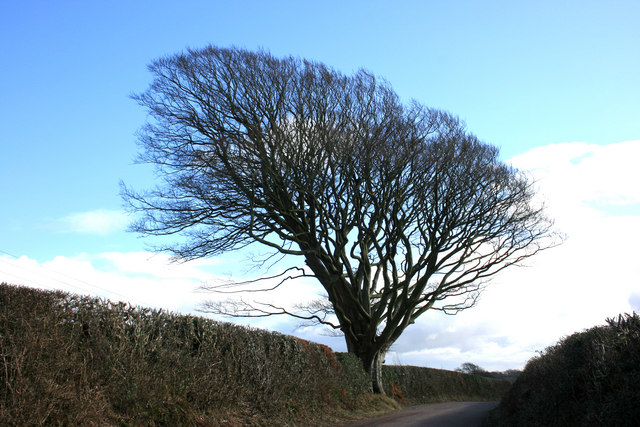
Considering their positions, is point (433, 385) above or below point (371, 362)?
below

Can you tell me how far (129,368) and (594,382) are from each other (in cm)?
622

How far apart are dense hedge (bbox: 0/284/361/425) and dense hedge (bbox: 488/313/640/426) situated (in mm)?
5131

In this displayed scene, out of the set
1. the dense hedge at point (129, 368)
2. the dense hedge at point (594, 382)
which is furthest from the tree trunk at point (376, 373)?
the dense hedge at point (594, 382)

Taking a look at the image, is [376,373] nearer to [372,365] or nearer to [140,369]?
[372,365]

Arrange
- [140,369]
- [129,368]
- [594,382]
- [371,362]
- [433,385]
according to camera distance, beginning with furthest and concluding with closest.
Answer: [433,385]
[371,362]
[140,369]
[129,368]
[594,382]

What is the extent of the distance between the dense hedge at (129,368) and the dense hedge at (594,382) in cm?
513

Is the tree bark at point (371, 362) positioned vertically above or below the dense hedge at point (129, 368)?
above

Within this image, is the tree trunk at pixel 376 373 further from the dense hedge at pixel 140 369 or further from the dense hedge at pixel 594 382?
the dense hedge at pixel 594 382

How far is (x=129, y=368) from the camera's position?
24.9 ft

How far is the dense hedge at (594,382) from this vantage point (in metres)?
5.64

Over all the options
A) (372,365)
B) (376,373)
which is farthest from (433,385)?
(372,365)

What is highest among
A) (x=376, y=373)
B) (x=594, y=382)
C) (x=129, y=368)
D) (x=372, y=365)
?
(x=372, y=365)

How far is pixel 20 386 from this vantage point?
586 centimetres

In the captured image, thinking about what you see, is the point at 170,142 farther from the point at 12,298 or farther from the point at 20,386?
the point at 20,386
